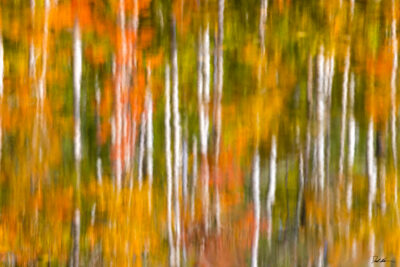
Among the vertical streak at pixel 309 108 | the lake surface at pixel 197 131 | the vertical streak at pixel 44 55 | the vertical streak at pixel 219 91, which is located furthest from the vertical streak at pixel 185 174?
the vertical streak at pixel 44 55

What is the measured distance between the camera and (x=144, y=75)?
3871 mm

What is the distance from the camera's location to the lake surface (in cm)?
→ 373

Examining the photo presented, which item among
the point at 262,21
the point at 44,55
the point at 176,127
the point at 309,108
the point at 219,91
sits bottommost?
the point at 176,127

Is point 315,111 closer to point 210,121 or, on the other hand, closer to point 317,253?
point 210,121

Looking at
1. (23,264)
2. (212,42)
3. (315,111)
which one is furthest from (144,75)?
(23,264)

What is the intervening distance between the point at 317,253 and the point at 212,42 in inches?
68.7

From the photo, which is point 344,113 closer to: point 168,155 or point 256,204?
point 256,204

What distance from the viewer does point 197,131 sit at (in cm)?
389

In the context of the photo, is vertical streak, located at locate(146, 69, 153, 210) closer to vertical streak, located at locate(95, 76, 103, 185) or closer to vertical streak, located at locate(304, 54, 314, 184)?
vertical streak, located at locate(95, 76, 103, 185)

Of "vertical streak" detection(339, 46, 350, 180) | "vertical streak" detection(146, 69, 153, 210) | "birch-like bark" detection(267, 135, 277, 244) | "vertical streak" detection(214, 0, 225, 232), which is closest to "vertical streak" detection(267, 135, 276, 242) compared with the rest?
"birch-like bark" detection(267, 135, 277, 244)
